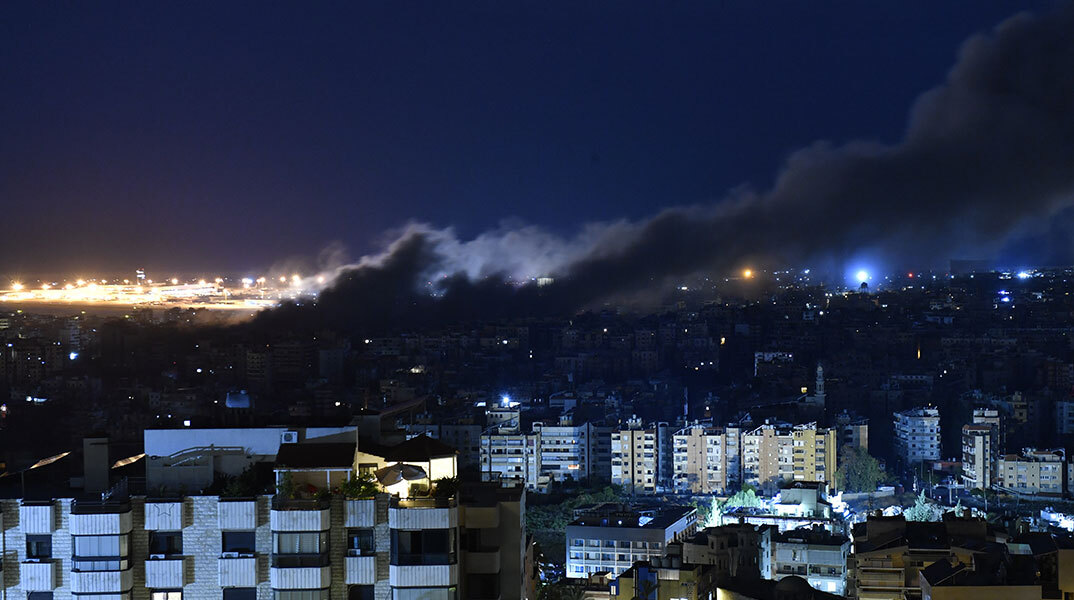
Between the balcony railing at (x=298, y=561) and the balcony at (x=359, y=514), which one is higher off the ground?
the balcony at (x=359, y=514)

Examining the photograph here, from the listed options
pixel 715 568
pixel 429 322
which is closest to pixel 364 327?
pixel 429 322

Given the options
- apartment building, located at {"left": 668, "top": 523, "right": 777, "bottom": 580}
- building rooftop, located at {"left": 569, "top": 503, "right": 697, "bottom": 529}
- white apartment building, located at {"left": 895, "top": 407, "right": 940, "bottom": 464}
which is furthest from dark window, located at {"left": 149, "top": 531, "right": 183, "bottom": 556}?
white apartment building, located at {"left": 895, "top": 407, "right": 940, "bottom": 464}

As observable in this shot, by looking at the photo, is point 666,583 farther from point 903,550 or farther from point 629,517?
point 629,517

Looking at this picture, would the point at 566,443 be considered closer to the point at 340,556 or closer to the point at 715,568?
the point at 715,568

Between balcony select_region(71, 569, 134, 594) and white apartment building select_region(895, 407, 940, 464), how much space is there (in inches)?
660

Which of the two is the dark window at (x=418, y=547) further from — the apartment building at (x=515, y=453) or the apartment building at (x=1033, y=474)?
the apartment building at (x=1033, y=474)

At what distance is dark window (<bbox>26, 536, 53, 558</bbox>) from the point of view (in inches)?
123

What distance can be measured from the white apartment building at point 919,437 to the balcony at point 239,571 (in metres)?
16.6

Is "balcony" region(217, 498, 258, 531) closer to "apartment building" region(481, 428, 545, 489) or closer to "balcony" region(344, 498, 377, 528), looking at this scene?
"balcony" region(344, 498, 377, 528)

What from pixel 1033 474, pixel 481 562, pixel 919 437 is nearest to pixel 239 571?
pixel 481 562

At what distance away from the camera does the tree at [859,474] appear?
52.5ft

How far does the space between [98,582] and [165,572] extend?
0.52 ft

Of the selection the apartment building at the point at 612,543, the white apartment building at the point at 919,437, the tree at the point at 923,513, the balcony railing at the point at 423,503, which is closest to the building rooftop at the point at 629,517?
the apartment building at the point at 612,543

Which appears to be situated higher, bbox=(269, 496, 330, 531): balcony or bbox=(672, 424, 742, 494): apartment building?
bbox=(269, 496, 330, 531): balcony
